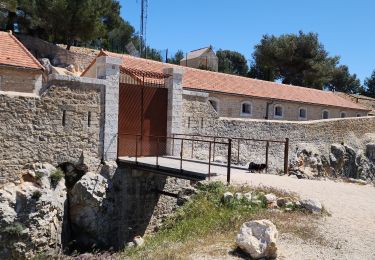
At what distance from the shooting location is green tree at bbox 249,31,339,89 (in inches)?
1898

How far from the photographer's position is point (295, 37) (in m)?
49.8

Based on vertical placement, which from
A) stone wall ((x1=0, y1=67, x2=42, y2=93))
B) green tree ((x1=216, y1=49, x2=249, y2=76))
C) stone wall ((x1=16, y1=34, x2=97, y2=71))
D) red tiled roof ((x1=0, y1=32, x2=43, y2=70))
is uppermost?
green tree ((x1=216, y1=49, x2=249, y2=76))

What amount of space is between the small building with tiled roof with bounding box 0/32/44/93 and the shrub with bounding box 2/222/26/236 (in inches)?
353

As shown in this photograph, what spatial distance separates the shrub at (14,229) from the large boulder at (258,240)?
23.0ft

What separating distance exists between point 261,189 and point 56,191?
652cm

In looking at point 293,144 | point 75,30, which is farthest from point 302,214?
point 75,30

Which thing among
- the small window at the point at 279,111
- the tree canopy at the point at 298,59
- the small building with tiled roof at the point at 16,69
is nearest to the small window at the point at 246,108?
the small window at the point at 279,111

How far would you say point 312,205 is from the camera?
988 cm

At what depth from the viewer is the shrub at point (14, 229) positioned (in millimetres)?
11406

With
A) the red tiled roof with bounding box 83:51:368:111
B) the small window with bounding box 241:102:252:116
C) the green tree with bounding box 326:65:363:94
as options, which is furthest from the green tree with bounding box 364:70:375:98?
the small window with bounding box 241:102:252:116

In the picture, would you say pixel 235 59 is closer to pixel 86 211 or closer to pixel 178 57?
pixel 178 57

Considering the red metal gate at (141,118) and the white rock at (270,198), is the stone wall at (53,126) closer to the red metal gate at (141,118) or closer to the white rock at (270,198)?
the red metal gate at (141,118)

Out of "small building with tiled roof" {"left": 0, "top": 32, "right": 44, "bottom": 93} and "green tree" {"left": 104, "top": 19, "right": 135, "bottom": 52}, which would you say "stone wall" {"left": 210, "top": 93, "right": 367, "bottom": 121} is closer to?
"small building with tiled roof" {"left": 0, "top": 32, "right": 44, "bottom": 93}

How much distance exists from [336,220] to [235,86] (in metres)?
17.2
